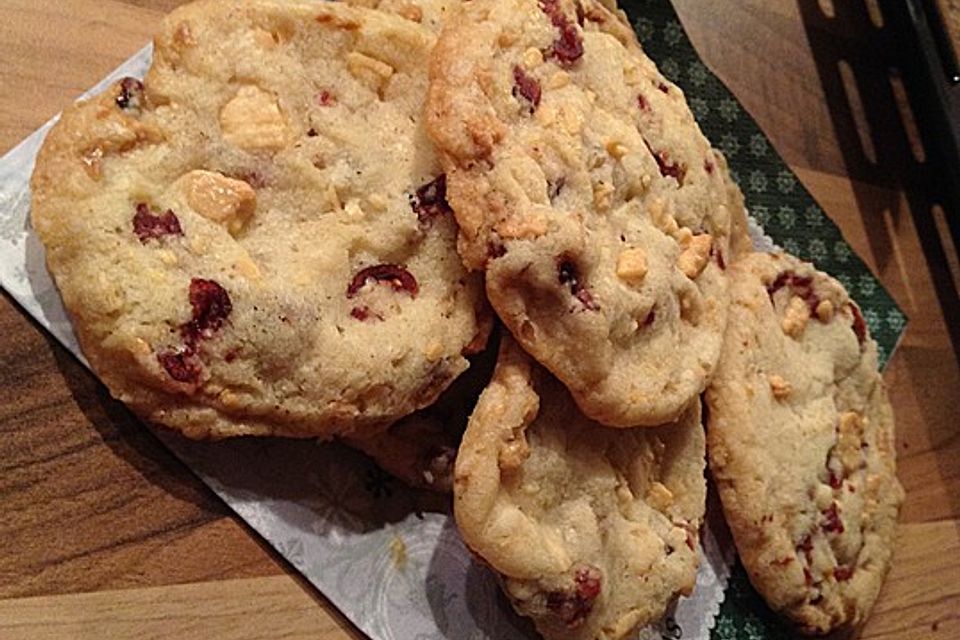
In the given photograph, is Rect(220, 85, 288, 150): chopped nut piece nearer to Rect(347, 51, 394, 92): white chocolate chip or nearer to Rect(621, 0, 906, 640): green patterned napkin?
Rect(347, 51, 394, 92): white chocolate chip

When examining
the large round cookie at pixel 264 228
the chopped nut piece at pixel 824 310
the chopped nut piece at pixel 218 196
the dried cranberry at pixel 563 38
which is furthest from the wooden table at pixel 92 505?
the chopped nut piece at pixel 824 310

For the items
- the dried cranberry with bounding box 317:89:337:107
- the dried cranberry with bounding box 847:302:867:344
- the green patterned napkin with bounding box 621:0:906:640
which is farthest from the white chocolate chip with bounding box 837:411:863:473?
the dried cranberry with bounding box 317:89:337:107

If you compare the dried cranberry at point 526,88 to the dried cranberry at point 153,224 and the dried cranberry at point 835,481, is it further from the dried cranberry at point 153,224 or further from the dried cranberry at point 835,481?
the dried cranberry at point 835,481

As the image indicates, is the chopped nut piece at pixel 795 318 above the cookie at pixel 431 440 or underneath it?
underneath

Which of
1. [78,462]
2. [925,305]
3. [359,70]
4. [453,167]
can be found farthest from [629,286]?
[925,305]

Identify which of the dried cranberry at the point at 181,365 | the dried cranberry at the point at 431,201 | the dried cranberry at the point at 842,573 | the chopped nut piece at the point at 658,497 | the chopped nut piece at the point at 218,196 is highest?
the chopped nut piece at the point at 218,196

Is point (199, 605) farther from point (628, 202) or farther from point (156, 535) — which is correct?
point (628, 202)
